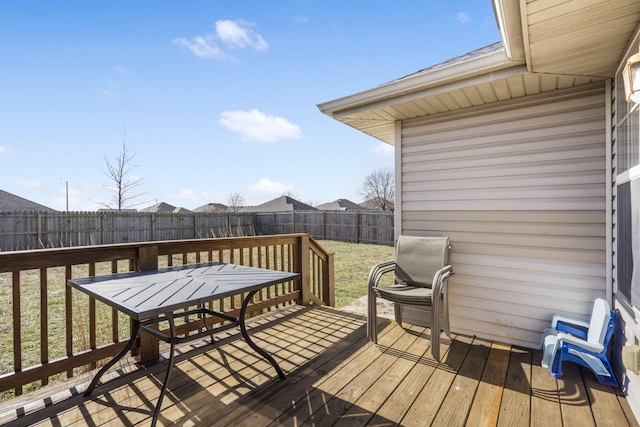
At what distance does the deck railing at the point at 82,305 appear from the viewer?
1.98 m

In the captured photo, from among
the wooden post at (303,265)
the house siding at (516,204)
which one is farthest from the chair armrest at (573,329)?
the wooden post at (303,265)

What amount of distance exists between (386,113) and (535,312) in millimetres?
2353

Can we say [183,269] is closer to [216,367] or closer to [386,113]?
[216,367]

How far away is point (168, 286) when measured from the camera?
1.99m

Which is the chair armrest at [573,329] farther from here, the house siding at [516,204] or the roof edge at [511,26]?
the roof edge at [511,26]

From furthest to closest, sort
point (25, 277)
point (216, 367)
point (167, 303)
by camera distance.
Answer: point (25, 277)
point (216, 367)
point (167, 303)

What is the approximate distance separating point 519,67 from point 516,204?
121 cm

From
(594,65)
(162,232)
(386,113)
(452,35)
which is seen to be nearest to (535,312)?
(594,65)

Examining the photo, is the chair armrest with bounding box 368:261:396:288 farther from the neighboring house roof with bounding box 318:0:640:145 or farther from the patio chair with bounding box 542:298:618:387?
the neighboring house roof with bounding box 318:0:640:145

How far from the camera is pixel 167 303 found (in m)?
1.61

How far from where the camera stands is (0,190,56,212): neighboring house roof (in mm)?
14992

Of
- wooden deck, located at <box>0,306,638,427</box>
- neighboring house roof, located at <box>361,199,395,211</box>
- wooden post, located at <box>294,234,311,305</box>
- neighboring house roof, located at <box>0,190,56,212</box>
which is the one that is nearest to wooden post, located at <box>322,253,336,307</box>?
wooden post, located at <box>294,234,311,305</box>

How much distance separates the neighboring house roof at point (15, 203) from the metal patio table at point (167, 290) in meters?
17.6

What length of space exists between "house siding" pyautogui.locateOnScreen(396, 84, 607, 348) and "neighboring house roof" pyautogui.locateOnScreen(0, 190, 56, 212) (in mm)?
18772
